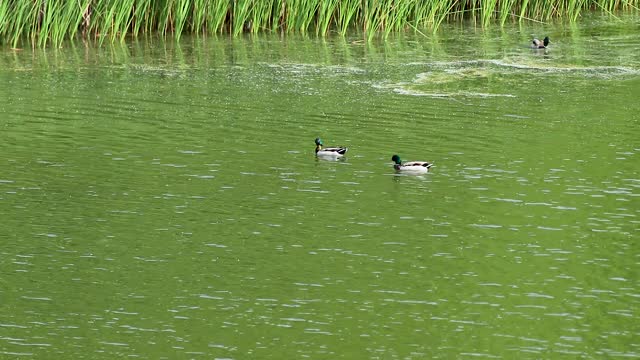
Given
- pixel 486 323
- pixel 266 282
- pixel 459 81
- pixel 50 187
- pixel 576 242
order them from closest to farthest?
pixel 486 323
pixel 266 282
pixel 576 242
pixel 50 187
pixel 459 81

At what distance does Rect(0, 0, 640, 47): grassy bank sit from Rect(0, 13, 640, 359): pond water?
622mm

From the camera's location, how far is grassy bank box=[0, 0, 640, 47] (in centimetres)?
2688

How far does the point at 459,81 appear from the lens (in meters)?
24.3

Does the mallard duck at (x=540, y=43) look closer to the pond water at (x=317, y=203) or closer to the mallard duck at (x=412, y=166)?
the pond water at (x=317, y=203)

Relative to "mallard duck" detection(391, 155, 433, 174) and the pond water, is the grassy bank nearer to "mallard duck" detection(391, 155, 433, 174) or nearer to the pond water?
the pond water

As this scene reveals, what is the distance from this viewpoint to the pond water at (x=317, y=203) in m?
12.1

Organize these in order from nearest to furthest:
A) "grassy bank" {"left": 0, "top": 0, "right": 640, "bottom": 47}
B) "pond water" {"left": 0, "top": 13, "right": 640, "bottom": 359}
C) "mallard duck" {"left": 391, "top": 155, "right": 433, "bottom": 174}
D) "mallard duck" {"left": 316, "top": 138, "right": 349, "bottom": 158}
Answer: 1. "pond water" {"left": 0, "top": 13, "right": 640, "bottom": 359}
2. "mallard duck" {"left": 391, "top": 155, "right": 433, "bottom": 174}
3. "mallard duck" {"left": 316, "top": 138, "right": 349, "bottom": 158}
4. "grassy bank" {"left": 0, "top": 0, "right": 640, "bottom": 47}

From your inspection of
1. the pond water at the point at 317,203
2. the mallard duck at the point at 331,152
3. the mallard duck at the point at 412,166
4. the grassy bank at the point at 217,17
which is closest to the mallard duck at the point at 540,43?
the pond water at the point at 317,203

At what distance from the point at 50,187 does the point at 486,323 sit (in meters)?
6.92

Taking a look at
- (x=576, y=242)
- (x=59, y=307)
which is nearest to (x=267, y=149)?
(x=576, y=242)

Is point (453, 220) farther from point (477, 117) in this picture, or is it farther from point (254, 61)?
point (254, 61)

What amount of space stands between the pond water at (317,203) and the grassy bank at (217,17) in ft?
2.04

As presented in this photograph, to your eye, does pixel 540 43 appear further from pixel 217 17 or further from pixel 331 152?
pixel 331 152

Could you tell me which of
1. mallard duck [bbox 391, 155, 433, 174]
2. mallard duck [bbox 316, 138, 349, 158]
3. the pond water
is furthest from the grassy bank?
mallard duck [bbox 391, 155, 433, 174]
